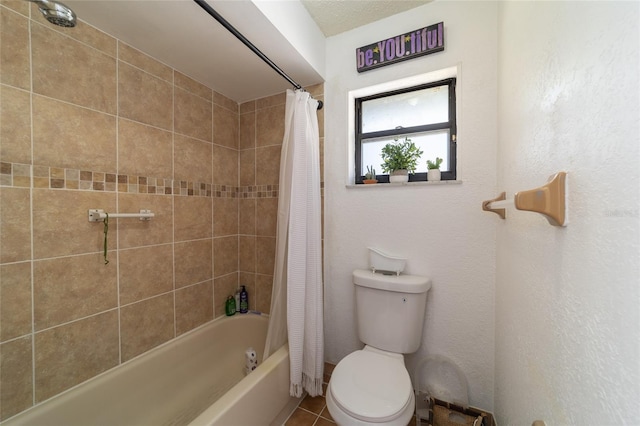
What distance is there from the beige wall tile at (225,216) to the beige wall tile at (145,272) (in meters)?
0.38

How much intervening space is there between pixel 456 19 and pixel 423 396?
2.12 metres

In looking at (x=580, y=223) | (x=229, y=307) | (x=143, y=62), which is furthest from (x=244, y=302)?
(x=580, y=223)

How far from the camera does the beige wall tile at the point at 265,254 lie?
188 cm

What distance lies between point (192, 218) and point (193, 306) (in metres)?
0.61

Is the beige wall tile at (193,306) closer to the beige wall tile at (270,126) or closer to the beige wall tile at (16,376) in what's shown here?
the beige wall tile at (16,376)

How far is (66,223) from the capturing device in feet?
3.53

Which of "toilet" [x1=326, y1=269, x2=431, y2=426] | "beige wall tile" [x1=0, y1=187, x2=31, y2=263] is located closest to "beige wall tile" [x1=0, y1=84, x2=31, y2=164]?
"beige wall tile" [x1=0, y1=187, x2=31, y2=263]

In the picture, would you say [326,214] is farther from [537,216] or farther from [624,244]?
[624,244]

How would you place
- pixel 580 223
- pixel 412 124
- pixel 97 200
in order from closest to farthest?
pixel 580 223 < pixel 97 200 < pixel 412 124

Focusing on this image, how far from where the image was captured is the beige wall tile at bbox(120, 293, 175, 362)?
1281 millimetres

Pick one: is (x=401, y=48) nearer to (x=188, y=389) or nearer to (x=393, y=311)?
(x=393, y=311)

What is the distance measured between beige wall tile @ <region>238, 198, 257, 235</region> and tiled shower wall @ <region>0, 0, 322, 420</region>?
0.16 meters

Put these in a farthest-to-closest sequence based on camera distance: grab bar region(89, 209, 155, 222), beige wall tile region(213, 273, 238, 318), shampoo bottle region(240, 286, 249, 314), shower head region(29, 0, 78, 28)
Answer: shampoo bottle region(240, 286, 249, 314) → beige wall tile region(213, 273, 238, 318) → grab bar region(89, 209, 155, 222) → shower head region(29, 0, 78, 28)

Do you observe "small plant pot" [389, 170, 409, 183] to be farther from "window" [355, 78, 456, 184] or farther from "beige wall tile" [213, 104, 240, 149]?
"beige wall tile" [213, 104, 240, 149]
